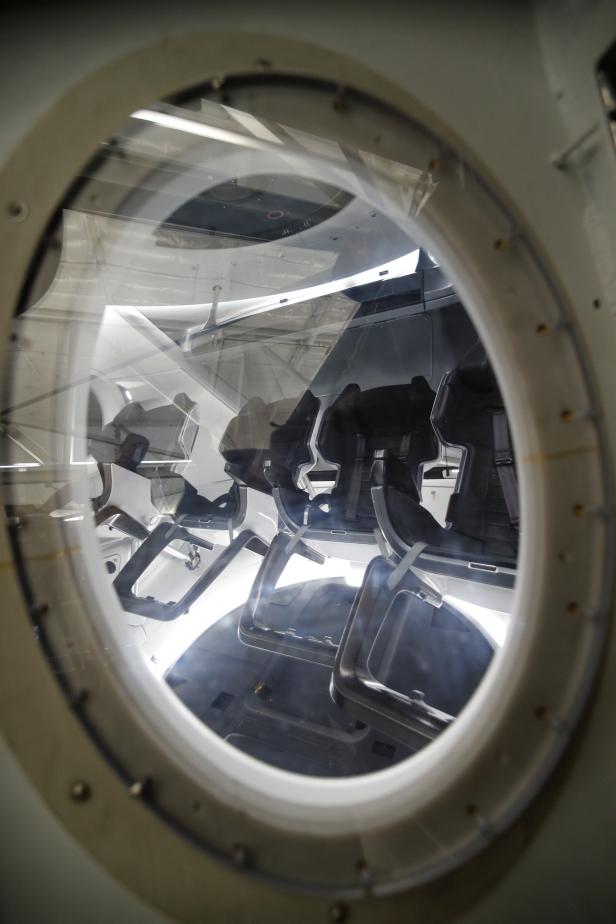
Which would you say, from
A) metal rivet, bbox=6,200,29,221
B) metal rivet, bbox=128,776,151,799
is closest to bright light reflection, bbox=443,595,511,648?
metal rivet, bbox=128,776,151,799

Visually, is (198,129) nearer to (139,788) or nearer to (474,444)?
(139,788)

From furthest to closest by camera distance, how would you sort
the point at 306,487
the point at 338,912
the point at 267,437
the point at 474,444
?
the point at 306,487
the point at 267,437
the point at 474,444
the point at 338,912

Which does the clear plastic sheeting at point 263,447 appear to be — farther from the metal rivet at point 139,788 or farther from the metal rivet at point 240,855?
the metal rivet at point 240,855

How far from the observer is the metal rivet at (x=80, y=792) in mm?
703

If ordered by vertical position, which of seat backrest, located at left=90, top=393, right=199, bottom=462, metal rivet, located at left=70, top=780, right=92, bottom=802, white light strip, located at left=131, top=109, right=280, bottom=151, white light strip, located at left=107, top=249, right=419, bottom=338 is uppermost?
white light strip, located at left=107, top=249, right=419, bottom=338

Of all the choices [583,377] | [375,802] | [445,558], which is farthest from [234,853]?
[445,558]

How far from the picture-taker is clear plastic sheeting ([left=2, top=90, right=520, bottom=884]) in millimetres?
774

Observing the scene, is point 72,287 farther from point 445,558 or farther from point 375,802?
point 445,558

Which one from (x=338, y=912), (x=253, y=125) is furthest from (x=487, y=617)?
(x=253, y=125)

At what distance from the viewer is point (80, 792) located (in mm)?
703

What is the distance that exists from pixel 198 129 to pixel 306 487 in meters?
2.50

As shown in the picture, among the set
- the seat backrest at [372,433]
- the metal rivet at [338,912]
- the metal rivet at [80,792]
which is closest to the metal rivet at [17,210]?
the metal rivet at [80,792]

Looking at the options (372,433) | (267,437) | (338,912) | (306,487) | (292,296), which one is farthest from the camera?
(306,487)

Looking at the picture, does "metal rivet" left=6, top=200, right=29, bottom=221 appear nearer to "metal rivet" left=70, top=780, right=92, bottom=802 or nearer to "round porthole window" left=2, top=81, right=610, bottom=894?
"round porthole window" left=2, top=81, right=610, bottom=894
